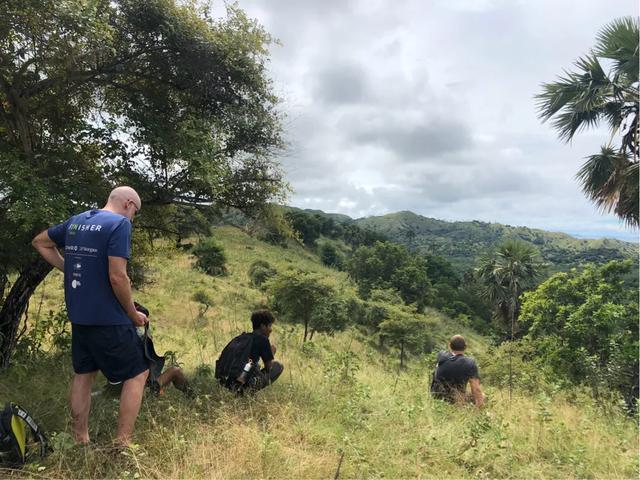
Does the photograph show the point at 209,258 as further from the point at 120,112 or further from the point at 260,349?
the point at 260,349

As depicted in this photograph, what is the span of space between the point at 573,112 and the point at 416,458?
8336 mm

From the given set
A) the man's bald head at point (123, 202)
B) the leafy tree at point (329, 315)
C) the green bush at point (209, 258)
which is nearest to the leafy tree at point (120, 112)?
the man's bald head at point (123, 202)

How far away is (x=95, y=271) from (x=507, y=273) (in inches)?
1269

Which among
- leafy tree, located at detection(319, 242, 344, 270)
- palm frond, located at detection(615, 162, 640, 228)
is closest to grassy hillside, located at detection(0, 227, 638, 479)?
palm frond, located at detection(615, 162, 640, 228)

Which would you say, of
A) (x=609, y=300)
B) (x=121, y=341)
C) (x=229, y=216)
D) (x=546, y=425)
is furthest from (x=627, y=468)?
(x=609, y=300)

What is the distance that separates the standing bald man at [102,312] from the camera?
303 cm

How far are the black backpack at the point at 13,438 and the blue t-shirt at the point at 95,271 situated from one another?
691 mm

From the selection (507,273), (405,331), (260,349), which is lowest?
(405,331)

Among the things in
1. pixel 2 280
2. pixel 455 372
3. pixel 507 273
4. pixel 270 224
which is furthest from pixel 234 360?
pixel 507 273

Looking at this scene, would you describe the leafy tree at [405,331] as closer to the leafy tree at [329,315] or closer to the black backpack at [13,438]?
the leafy tree at [329,315]

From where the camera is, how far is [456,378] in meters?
5.53

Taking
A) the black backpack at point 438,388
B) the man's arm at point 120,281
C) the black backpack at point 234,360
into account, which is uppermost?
the man's arm at point 120,281

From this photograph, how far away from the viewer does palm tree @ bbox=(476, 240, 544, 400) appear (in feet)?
100

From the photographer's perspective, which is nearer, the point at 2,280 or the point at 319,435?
the point at 319,435
